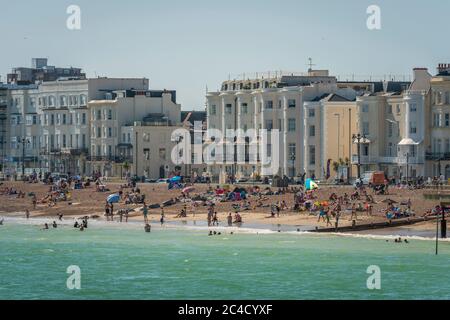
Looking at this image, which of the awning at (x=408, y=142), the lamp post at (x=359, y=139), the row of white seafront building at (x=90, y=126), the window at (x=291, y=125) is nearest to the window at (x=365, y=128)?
the lamp post at (x=359, y=139)

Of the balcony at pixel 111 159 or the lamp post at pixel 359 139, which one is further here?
the balcony at pixel 111 159

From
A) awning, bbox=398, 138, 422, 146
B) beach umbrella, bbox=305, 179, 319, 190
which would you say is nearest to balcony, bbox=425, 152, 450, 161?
awning, bbox=398, 138, 422, 146

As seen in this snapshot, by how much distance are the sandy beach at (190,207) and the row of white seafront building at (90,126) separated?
33.0 feet

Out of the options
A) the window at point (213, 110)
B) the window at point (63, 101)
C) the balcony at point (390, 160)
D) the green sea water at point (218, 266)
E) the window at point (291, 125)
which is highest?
the window at point (63, 101)

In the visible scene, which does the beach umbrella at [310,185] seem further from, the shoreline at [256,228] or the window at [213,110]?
the window at [213,110]

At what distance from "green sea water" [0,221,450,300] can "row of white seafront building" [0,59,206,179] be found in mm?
45622

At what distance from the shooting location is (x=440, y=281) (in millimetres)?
72438

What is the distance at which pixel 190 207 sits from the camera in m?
109

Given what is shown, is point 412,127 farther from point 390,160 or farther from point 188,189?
point 188,189

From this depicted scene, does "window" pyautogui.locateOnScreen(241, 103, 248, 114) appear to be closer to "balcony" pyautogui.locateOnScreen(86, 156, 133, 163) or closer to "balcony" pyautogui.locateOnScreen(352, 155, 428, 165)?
"balcony" pyautogui.locateOnScreen(352, 155, 428, 165)

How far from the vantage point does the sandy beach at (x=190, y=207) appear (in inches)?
3772

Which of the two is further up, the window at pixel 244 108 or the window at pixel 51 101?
the window at pixel 51 101

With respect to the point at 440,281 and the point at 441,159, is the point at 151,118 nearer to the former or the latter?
the point at 441,159

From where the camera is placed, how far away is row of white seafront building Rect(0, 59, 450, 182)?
387 feet
